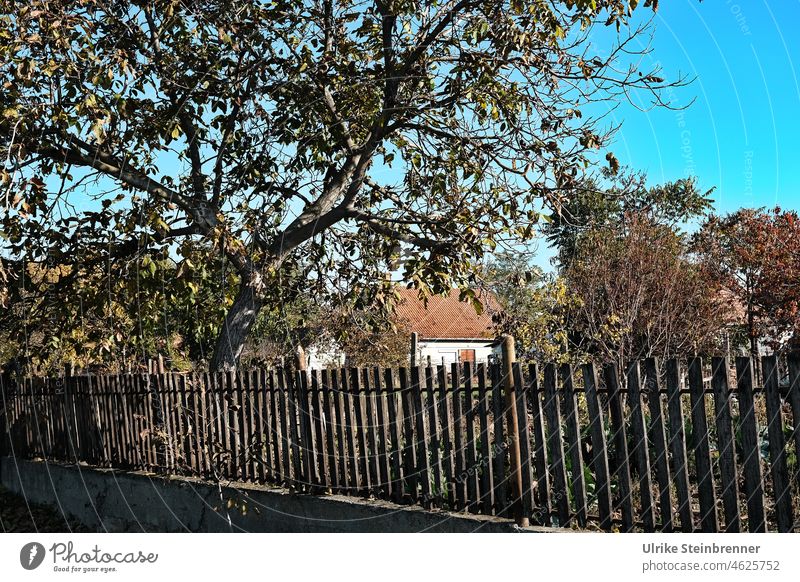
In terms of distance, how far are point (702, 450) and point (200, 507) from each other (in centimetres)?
579

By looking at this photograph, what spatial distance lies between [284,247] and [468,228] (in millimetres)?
2633

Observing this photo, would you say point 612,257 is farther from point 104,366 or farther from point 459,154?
point 104,366

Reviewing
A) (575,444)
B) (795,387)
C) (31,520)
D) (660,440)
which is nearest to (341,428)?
(575,444)

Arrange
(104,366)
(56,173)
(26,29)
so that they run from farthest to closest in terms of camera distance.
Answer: (104,366) < (56,173) < (26,29)

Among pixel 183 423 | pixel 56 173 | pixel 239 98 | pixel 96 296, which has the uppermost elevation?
pixel 239 98

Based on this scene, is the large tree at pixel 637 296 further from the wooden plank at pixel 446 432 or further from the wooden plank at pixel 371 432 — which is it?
the wooden plank at pixel 446 432

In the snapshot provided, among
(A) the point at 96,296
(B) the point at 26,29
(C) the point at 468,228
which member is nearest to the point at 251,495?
(A) the point at 96,296

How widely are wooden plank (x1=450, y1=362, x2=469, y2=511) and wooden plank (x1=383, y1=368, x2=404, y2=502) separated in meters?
0.62

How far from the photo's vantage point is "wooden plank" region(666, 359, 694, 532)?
589 cm

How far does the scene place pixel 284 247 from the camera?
10.9 metres

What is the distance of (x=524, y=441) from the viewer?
6.87 meters

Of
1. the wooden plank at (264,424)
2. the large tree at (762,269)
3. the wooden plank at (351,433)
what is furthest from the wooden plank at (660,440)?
the large tree at (762,269)

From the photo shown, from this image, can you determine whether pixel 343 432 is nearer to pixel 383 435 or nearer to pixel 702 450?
pixel 383 435

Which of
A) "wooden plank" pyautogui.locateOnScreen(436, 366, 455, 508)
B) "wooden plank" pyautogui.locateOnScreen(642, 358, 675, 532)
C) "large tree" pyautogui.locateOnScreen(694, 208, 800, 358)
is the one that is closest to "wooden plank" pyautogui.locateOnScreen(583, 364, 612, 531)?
"wooden plank" pyautogui.locateOnScreen(642, 358, 675, 532)
